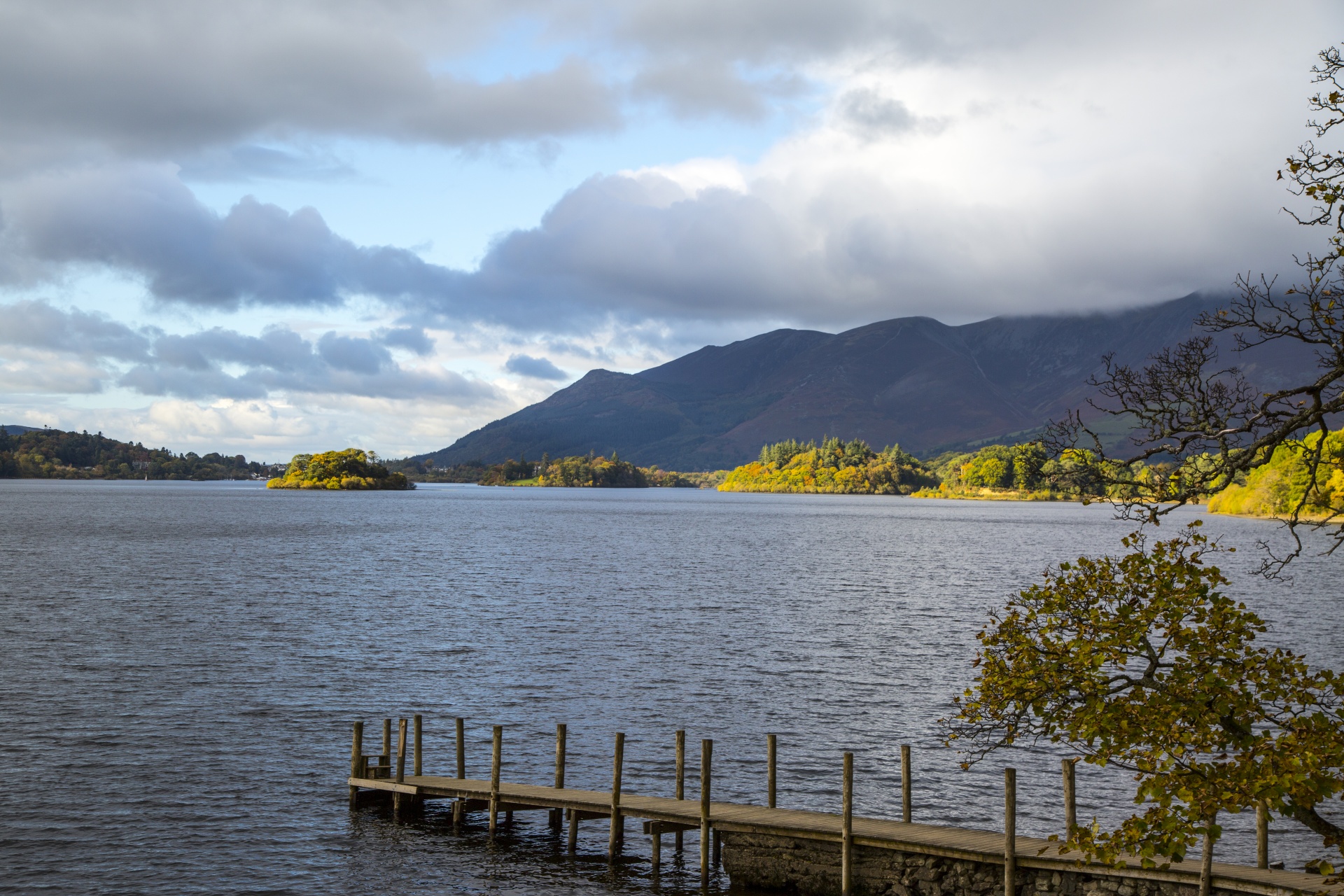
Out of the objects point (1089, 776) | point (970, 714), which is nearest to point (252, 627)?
point (1089, 776)

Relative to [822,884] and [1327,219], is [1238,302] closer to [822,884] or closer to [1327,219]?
[1327,219]

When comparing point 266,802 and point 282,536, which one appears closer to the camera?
point 266,802

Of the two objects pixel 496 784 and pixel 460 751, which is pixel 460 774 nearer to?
pixel 460 751

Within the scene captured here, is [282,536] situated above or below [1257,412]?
below

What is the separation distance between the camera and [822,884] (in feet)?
82.7

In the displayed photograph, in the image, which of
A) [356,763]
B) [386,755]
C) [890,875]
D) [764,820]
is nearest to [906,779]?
[890,875]

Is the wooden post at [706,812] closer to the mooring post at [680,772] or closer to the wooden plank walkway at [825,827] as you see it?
the wooden plank walkway at [825,827]

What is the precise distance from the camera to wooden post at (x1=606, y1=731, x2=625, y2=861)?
90.5 ft

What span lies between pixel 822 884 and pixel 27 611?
66582mm

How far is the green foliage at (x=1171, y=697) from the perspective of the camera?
14148mm

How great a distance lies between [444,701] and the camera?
46.5 meters

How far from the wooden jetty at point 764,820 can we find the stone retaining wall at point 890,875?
0.14 metres

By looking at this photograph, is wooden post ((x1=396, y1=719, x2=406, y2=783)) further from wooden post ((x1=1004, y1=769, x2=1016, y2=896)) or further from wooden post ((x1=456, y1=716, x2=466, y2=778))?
wooden post ((x1=1004, y1=769, x2=1016, y2=896))

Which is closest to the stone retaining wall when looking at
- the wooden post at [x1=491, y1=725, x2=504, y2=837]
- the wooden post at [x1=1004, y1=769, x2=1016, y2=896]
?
the wooden post at [x1=1004, y1=769, x2=1016, y2=896]
